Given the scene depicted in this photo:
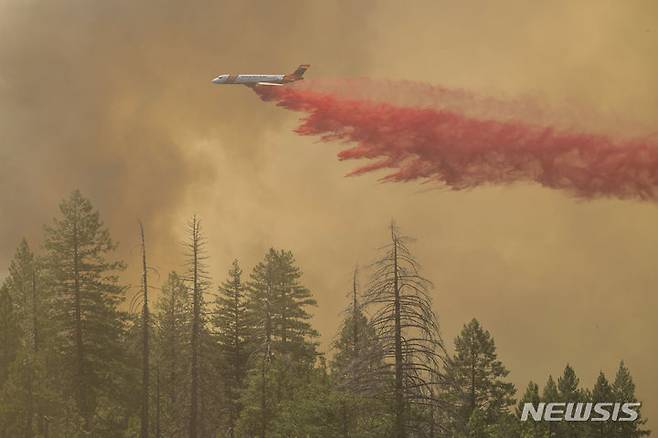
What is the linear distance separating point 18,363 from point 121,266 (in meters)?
10.6

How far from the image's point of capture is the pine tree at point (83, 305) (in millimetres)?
58344

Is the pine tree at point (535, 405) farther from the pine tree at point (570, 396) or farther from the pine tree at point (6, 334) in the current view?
the pine tree at point (6, 334)

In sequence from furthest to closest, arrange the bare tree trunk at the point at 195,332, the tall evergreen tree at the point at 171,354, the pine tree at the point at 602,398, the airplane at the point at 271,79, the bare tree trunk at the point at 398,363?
the airplane at the point at 271,79 → the pine tree at the point at 602,398 → the tall evergreen tree at the point at 171,354 → the bare tree trunk at the point at 195,332 → the bare tree trunk at the point at 398,363

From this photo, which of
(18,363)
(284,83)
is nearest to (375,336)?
(18,363)

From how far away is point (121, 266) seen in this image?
201ft

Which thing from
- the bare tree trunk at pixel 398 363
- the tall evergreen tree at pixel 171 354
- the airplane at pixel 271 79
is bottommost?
the bare tree trunk at pixel 398 363

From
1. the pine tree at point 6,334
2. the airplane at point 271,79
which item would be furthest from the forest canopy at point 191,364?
the airplane at point 271,79

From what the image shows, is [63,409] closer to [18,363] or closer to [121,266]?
[18,363]

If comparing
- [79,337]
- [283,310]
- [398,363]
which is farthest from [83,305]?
[398,363]

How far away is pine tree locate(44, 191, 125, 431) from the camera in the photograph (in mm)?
58344

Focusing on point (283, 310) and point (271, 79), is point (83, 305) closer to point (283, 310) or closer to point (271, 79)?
point (283, 310)

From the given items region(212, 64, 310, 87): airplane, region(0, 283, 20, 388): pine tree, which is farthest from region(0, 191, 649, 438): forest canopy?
region(212, 64, 310, 87): airplane

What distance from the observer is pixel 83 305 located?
59.3 m

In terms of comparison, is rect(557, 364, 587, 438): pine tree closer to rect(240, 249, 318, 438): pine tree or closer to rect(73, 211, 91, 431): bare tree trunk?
rect(240, 249, 318, 438): pine tree
